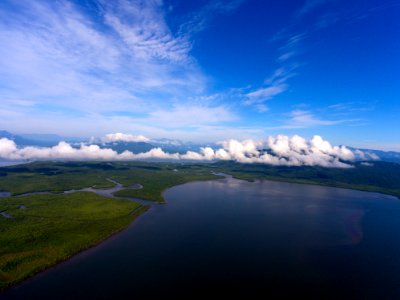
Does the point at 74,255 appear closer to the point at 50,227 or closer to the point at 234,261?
the point at 50,227

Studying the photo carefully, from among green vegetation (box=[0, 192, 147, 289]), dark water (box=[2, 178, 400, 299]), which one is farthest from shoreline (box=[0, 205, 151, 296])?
dark water (box=[2, 178, 400, 299])

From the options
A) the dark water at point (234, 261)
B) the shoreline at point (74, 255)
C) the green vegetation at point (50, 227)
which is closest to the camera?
the shoreline at point (74, 255)

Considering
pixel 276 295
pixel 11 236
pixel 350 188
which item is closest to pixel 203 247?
pixel 276 295

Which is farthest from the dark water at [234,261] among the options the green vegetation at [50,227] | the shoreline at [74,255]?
the green vegetation at [50,227]

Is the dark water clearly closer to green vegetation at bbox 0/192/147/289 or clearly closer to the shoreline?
the shoreline

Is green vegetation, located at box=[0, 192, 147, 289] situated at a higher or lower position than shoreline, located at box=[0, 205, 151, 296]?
higher

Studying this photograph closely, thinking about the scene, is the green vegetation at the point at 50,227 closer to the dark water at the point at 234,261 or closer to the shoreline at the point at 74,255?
the shoreline at the point at 74,255
